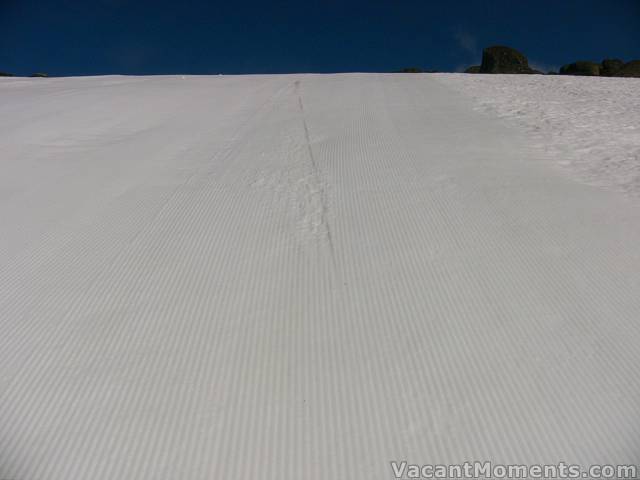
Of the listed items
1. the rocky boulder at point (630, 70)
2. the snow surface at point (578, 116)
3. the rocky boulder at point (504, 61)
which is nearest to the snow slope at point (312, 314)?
the snow surface at point (578, 116)

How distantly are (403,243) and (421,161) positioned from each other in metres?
1.43

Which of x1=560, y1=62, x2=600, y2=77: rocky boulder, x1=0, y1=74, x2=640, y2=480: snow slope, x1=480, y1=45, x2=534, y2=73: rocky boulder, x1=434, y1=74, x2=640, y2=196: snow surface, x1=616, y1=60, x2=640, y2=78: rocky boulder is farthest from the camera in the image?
x1=480, y1=45, x2=534, y2=73: rocky boulder

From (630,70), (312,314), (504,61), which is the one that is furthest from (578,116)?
(504,61)

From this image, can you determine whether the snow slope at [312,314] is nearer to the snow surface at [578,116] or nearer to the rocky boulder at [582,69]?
the snow surface at [578,116]

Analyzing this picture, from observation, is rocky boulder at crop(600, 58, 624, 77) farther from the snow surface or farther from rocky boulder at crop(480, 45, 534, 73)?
the snow surface

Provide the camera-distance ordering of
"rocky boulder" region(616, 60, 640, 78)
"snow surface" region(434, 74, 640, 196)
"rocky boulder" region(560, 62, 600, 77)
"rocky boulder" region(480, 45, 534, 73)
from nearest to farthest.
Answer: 1. "snow surface" region(434, 74, 640, 196)
2. "rocky boulder" region(616, 60, 640, 78)
3. "rocky boulder" region(560, 62, 600, 77)
4. "rocky boulder" region(480, 45, 534, 73)

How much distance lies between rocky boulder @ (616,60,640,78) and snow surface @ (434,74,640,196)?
6.48m

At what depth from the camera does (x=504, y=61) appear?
15117mm

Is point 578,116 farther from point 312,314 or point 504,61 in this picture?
point 504,61

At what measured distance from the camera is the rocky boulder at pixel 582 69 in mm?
13961

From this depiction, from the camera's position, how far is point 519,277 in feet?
7.51

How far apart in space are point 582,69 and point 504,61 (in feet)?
7.80

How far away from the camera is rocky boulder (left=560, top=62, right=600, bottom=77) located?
45.8 ft

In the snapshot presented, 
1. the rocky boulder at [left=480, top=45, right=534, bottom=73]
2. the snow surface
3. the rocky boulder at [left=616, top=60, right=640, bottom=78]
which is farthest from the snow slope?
the rocky boulder at [left=480, top=45, right=534, bottom=73]
